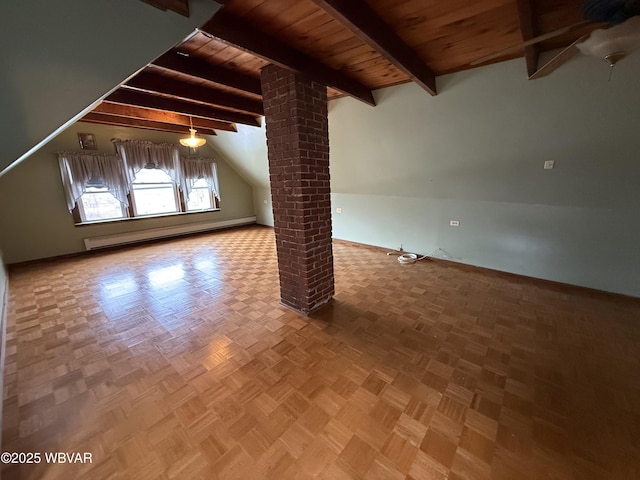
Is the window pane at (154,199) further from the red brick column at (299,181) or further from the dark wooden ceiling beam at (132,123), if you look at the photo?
the red brick column at (299,181)

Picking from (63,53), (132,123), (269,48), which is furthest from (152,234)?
(63,53)

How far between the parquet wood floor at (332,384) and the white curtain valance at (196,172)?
3460 millimetres

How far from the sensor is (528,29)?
1.63 m

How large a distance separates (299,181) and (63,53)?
1.55 metres

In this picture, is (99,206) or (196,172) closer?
(99,206)

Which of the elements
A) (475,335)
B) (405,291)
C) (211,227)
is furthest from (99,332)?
(211,227)

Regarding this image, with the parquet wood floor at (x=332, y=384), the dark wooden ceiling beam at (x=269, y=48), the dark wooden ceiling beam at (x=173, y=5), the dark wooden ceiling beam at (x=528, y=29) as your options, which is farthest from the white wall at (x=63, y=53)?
the dark wooden ceiling beam at (x=528, y=29)

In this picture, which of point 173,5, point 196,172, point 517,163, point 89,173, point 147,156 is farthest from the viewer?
point 196,172

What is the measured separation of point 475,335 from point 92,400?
9.51ft

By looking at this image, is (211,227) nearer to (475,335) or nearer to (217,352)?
(217,352)

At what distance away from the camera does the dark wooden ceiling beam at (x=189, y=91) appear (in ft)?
8.41

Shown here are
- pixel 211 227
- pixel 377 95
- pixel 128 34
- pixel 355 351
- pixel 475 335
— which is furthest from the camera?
pixel 211 227

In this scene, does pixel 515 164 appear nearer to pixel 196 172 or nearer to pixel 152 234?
pixel 196 172

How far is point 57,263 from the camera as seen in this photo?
4406 mm
